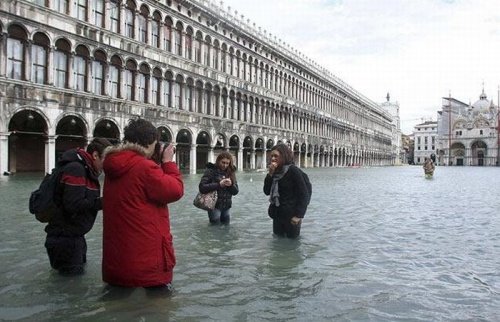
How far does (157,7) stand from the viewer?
99.9 ft

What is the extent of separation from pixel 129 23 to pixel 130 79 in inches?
138

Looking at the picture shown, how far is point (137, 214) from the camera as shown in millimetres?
3469

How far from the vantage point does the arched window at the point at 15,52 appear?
2136cm

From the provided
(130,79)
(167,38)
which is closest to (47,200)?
(130,79)

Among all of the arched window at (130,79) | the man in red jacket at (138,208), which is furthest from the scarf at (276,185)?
the arched window at (130,79)

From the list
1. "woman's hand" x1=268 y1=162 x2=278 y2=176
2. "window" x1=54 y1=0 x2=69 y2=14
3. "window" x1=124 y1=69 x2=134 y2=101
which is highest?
"window" x1=54 y1=0 x2=69 y2=14

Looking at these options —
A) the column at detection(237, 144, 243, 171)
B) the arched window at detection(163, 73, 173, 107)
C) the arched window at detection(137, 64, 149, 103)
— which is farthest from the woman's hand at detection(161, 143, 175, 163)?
the column at detection(237, 144, 243, 171)

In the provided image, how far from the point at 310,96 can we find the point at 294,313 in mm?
57245

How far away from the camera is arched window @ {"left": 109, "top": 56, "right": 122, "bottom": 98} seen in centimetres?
2700

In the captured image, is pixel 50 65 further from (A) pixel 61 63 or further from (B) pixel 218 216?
(B) pixel 218 216

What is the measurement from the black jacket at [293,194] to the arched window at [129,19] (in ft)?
80.3

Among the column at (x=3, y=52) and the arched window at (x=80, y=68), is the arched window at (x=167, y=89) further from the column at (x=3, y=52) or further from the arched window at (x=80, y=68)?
the column at (x=3, y=52)

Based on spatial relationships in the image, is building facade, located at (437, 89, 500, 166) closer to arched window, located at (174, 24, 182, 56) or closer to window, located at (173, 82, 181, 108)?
window, located at (173, 82, 181, 108)

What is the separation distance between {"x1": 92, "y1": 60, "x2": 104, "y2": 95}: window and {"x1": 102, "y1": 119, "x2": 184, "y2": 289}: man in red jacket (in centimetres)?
2405
